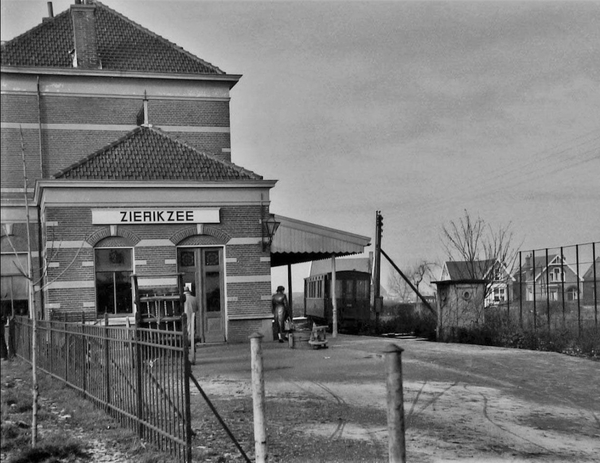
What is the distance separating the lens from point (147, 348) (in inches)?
357

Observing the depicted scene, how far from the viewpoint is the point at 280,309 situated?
82.0ft

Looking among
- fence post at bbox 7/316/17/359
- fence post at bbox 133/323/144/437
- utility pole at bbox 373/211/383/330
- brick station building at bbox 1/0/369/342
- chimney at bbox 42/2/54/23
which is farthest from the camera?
utility pole at bbox 373/211/383/330

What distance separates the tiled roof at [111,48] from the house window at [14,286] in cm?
856

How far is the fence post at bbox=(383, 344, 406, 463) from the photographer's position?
4.94 m

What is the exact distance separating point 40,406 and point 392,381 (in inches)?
357

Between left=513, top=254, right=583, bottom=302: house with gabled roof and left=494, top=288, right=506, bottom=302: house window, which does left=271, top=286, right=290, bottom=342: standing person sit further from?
left=494, top=288, right=506, bottom=302: house window

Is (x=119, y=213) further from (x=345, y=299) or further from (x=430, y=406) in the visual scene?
(x=345, y=299)

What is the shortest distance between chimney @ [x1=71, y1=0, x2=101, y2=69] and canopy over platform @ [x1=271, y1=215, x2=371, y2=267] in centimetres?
1157

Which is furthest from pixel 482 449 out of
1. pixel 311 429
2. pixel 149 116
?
pixel 149 116

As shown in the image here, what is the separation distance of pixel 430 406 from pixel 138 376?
4482mm

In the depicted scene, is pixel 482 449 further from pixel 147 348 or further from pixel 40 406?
pixel 40 406

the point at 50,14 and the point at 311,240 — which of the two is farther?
the point at 50,14

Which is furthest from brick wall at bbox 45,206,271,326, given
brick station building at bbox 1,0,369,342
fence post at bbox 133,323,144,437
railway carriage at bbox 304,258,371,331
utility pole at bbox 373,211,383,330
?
railway carriage at bbox 304,258,371,331

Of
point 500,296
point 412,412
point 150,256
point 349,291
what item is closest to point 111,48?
point 150,256
